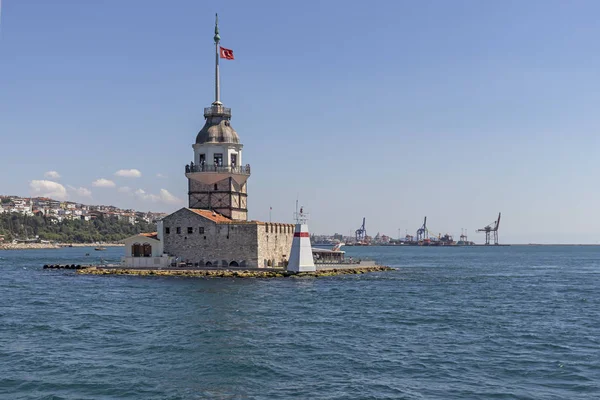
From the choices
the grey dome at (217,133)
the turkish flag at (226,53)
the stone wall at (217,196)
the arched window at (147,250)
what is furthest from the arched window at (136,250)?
the turkish flag at (226,53)

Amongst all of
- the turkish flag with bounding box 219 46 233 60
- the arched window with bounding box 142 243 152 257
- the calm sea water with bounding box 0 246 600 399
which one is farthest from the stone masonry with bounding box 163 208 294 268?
the turkish flag with bounding box 219 46 233 60

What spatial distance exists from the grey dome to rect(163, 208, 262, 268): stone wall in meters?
8.37

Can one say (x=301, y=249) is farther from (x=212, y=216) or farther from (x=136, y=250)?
(x=136, y=250)

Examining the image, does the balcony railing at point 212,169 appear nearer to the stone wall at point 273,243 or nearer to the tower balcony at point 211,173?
the tower balcony at point 211,173

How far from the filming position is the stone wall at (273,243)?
59.6 m

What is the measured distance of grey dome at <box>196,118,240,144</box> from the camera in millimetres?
64438

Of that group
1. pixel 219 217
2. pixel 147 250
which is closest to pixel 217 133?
pixel 219 217

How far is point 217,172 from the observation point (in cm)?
6341

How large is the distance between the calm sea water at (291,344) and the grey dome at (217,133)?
1991 cm

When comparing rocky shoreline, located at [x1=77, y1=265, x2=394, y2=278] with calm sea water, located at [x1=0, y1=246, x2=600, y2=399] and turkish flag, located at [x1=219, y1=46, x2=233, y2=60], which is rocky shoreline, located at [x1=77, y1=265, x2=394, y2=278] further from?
turkish flag, located at [x1=219, y1=46, x2=233, y2=60]

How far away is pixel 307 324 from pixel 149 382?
1225 cm

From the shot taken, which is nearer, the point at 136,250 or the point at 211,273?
the point at 211,273

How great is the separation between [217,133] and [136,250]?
13.3m

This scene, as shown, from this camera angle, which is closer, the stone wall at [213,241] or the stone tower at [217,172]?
the stone wall at [213,241]
